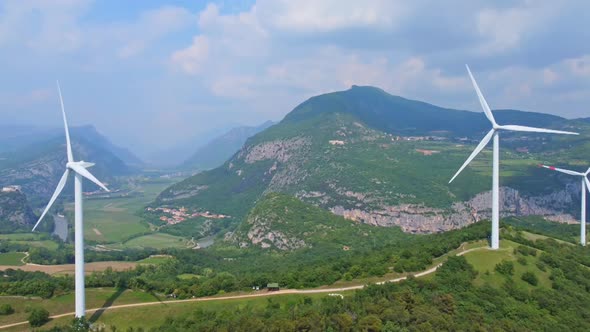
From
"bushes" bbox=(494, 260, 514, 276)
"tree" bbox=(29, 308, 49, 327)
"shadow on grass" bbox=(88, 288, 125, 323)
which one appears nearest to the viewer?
"tree" bbox=(29, 308, 49, 327)

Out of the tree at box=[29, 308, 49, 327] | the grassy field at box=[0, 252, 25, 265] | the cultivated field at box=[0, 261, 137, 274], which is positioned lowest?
the grassy field at box=[0, 252, 25, 265]

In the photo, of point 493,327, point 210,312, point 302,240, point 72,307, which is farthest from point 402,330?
point 302,240

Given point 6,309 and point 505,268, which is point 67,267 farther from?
point 505,268

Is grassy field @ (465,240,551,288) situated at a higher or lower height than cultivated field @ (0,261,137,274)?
higher

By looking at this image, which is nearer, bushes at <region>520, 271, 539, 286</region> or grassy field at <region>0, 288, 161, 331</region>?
grassy field at <region>0, 288, 161, 331</region>

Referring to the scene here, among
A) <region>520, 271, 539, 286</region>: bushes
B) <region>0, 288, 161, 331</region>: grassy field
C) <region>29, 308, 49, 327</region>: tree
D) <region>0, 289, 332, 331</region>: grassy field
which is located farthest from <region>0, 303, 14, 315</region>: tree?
<region>520, 271, 539, 286</region>: bushes

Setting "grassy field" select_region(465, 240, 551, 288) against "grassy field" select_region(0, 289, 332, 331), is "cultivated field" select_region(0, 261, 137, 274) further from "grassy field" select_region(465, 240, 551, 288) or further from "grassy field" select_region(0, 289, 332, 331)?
"grassy field" select_region(465, 240, 551, 288)
